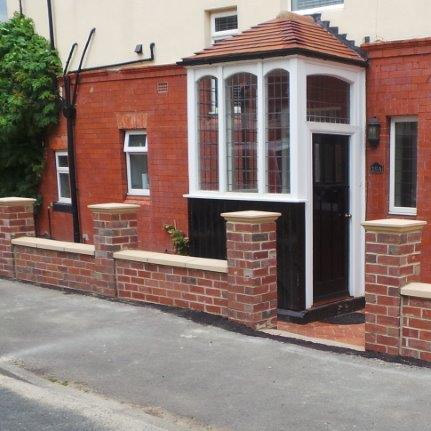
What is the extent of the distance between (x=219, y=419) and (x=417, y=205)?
4.44 meters

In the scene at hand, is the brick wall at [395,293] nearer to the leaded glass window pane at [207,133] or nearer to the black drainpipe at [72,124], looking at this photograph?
the leaded glass window pane at [207,133]

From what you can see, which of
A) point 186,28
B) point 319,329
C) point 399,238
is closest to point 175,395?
point 399,238

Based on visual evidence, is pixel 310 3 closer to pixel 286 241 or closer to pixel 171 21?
pixel 171 21

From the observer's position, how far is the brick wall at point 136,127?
32.4 feet

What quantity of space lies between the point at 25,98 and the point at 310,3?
5.55 m

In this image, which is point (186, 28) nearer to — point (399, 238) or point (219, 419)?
point (399, 238)

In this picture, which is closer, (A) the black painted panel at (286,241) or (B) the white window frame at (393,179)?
(A) the black painted panel at (286,241)

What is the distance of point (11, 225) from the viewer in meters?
9.22

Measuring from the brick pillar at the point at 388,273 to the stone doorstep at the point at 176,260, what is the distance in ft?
5.22

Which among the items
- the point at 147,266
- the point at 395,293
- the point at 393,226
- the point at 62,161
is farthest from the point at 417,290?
the point at 62,161

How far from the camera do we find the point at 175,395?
4.70 m

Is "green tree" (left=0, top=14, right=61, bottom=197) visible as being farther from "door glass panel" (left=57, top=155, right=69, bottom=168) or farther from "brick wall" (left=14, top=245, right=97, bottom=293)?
"brick wall" (left=14, top=245, right=97, bottom=293)

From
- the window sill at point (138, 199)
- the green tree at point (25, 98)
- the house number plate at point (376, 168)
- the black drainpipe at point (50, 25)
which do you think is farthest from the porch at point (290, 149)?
the black drainpipe at point (50, 25)

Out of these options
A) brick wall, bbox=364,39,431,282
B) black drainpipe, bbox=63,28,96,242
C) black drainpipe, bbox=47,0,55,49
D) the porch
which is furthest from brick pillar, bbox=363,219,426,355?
black drainpipe, bbox=47,0,55,49
